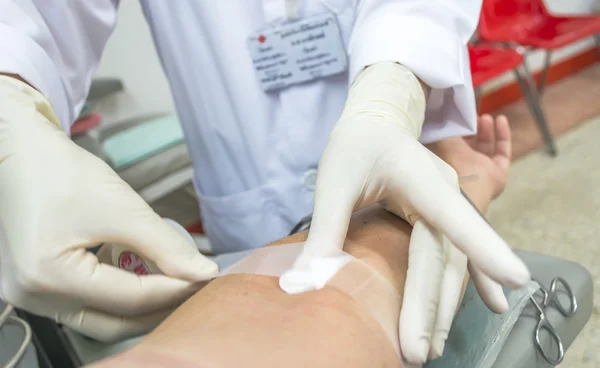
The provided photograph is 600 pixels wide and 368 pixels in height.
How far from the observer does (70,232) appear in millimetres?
560

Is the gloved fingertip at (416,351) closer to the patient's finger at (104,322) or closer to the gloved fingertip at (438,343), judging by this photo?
the gloved fingertip at (438,343)

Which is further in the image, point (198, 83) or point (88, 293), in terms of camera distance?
point (198, 83)

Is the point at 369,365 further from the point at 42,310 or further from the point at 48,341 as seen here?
the point at 48,341

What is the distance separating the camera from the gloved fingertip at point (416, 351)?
18.6 inches

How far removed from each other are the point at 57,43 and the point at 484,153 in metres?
0.79

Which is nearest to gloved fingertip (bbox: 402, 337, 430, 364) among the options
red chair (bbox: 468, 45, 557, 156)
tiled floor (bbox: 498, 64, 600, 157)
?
red chair (bbox: 468, 45, 557, 156)

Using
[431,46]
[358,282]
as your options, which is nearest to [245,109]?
[431,46]

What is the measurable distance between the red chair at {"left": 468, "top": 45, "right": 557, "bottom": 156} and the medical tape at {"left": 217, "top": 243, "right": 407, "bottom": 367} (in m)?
1.51

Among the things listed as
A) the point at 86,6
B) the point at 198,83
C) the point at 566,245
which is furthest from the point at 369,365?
the point at 566,245

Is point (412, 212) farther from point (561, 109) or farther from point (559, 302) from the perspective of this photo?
point (561, 109)

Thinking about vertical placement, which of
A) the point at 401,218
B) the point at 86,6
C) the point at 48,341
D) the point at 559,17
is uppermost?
the point at 86,6

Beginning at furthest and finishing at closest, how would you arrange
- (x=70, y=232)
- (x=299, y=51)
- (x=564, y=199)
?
1. (x=564, y=199)
2. (x=299, y=51)
3. (x=70, y=232)

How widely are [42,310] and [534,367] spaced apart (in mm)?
632

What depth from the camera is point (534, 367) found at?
0.63 m
